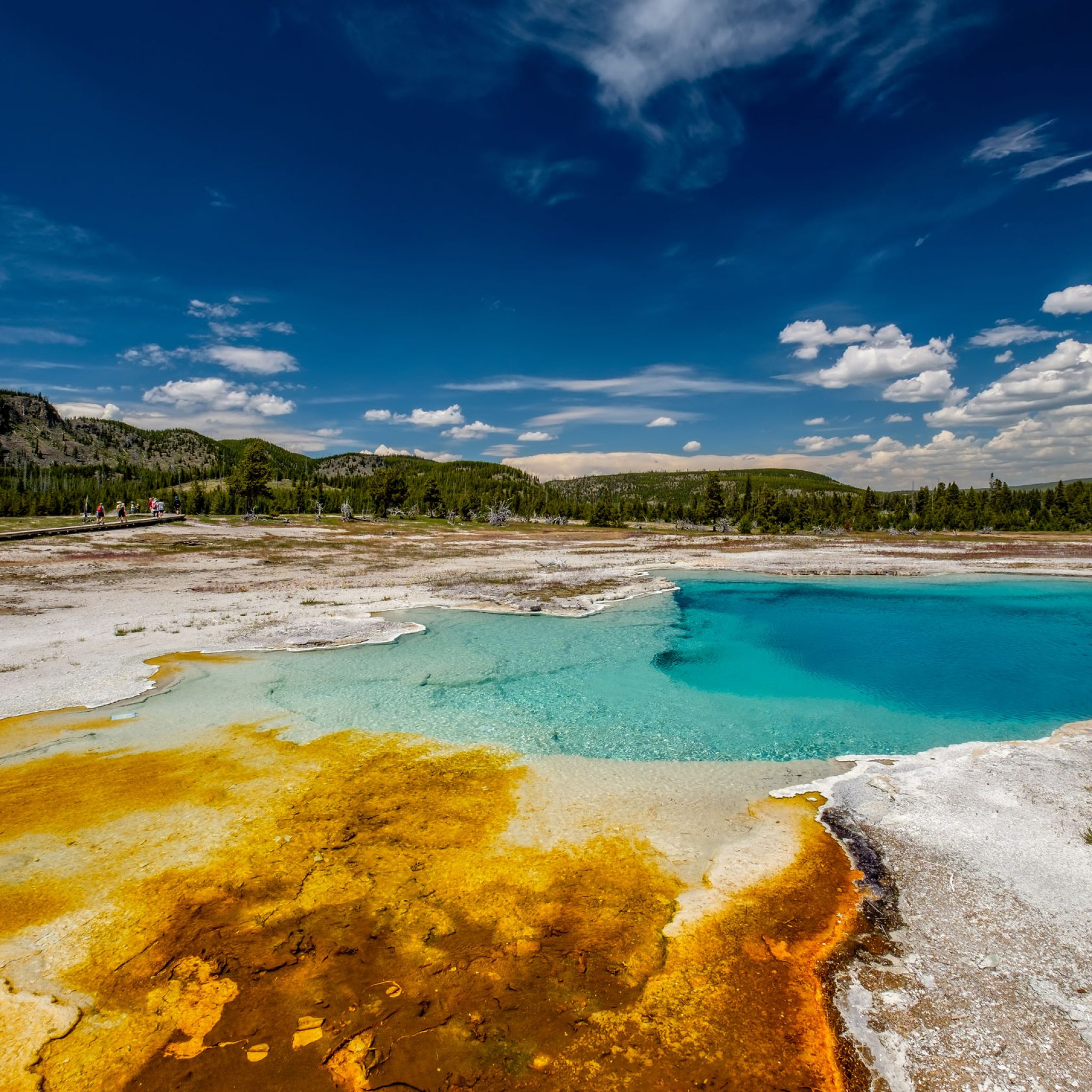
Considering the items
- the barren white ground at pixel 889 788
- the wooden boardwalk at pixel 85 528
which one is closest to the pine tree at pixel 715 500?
the barren white ground at pixel 889 788

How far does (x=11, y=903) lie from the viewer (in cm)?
720

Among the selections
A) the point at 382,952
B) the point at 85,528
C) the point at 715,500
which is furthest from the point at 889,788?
the point at 715,500

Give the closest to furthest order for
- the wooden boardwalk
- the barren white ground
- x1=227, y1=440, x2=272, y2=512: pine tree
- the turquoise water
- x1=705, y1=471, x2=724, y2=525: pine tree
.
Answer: the barren white ground
the turquoise water
the wooden boardwalk
x1=227, y1=440, x2=272, y2=512: pine tree
x1=705, y1=471, x2=724, y2=525: pine tree

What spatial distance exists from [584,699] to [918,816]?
29.3ft

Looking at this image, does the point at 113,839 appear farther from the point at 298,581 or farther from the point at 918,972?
the point at 298,581

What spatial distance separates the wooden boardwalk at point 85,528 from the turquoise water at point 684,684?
46.3 meters

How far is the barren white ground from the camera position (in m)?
5.43

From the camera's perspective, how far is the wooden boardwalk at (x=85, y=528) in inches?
1937

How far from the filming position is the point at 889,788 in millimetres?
10797

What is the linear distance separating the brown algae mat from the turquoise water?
420cm

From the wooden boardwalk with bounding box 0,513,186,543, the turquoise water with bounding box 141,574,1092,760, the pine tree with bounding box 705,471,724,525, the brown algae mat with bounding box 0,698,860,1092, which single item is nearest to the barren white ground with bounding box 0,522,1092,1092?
the brown algae mat with bounding box 0,698,860,1092

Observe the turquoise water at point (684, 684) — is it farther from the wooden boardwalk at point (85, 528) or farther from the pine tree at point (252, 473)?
the pine tree at point (252, 473)

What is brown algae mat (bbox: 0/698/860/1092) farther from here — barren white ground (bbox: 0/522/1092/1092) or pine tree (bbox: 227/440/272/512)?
pine tree (bbox: 227/440/272/512)

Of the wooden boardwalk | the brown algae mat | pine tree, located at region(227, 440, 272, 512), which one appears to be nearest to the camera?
the brown algae mat
